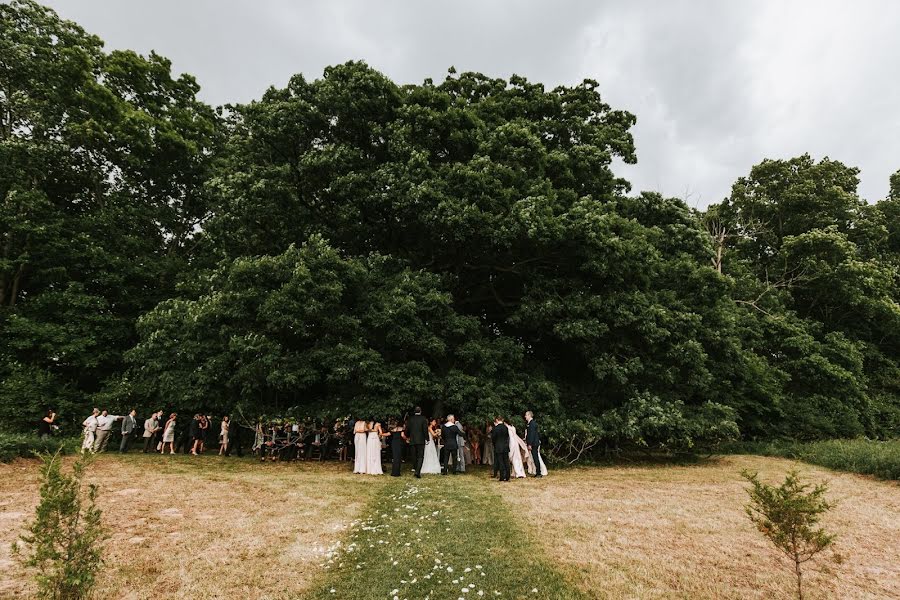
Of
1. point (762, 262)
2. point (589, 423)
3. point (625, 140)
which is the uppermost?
point (625, 140)

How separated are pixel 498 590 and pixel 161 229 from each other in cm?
2729

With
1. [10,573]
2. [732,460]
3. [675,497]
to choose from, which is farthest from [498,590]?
[732,460]

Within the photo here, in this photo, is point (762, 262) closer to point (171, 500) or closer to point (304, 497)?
point (304, 497)

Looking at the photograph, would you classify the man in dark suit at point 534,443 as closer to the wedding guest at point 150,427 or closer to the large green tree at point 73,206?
the wedding guest at point 150,427

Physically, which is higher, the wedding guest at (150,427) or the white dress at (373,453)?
the wedding guest at (150,427)

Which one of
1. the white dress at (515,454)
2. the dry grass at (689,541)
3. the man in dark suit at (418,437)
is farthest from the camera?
the white dress at (515,454)

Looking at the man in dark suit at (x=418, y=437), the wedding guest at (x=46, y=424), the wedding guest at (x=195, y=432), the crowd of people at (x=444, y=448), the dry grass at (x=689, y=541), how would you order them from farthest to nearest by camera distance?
the wedding guest at (x=195, y=432)
the wedding guest at (x=46, y=424)
the man in dark suit at (x=418, y=437)
the crowd of people at (x=444, y=448)
the dry grass at (x=689, y=541)

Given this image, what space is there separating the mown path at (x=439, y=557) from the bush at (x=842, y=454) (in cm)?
1316

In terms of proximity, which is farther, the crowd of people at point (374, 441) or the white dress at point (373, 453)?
the white dress at point (373, 453)

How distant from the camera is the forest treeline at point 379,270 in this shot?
52.6 feet

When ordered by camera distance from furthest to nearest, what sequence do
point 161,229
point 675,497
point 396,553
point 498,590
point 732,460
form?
1. point 161,229
2. point 732,460
3. point 675,497
4. point 396,553
5. point 498,590

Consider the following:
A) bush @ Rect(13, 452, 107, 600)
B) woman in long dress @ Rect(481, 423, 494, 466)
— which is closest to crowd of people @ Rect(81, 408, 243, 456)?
woman in long dress @ Rect(481, 423, 494, 466)

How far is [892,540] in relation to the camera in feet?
27.7

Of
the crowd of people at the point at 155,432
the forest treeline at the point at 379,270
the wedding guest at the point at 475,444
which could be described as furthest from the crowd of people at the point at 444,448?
the crowd of people at the point at 155,432
